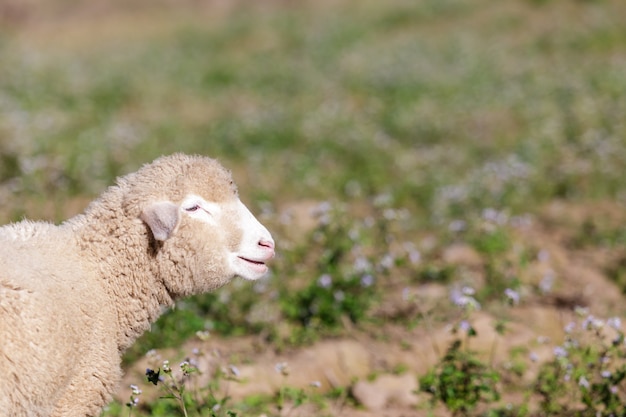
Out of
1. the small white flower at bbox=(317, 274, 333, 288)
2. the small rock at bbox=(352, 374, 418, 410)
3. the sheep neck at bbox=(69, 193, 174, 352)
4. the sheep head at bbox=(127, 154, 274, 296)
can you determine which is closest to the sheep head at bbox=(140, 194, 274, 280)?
the sheep head at bbox=(127, 154, 274, 296)

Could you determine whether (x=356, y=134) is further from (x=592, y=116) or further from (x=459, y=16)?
(x=459, y=16)

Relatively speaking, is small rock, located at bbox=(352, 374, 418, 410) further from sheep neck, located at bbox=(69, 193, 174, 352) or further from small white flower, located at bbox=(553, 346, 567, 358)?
sheep neck, located at bbox=(69, 193, 174, 352)

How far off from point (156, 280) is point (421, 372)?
238 cm

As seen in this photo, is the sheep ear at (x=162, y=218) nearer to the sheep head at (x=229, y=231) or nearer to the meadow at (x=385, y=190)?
the sheep head at (x=229, y=231)

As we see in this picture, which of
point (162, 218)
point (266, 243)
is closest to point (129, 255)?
point (162, 218)

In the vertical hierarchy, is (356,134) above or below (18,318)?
above

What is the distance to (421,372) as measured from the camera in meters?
5.31

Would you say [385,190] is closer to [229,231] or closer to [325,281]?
[325,281]

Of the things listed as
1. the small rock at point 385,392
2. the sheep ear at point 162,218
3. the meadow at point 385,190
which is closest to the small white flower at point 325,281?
the meadow at point 385,190

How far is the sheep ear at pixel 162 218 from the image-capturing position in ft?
11.5

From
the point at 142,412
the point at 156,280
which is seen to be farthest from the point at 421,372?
the point at 156,280

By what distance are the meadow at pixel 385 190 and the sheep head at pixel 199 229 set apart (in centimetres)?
48

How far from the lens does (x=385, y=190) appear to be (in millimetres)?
8797

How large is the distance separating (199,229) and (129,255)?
1.18ft
